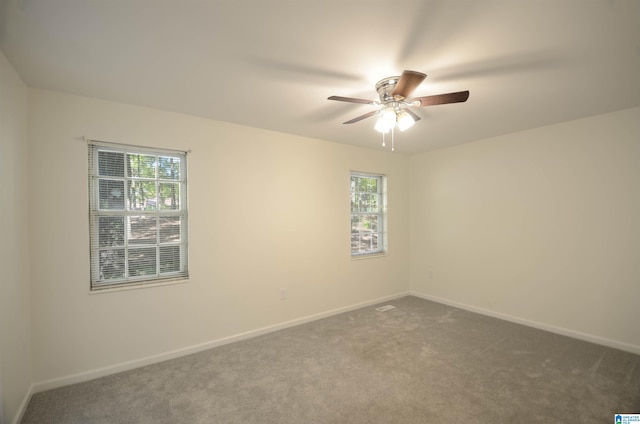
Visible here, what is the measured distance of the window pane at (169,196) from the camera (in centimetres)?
280

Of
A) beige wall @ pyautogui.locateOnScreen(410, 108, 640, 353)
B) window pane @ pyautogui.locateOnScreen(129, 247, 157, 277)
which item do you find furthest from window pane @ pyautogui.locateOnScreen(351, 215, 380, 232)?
window pane @ pyautogui.locateOnScreen(129, 247, 157, 277)

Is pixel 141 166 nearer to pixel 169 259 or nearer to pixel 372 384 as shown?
pixel 169 259

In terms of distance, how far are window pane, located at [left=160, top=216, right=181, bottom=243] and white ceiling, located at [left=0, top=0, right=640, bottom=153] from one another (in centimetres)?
108

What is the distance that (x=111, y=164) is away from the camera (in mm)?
2586

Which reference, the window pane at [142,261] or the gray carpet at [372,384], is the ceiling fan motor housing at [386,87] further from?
Result: the window pane at [142,261]

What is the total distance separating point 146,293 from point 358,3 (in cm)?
287

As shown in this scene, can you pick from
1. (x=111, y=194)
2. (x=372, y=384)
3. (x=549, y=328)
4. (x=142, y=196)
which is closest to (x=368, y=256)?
(x=372, y=384)

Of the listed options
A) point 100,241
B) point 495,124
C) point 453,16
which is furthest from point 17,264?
point 495,124

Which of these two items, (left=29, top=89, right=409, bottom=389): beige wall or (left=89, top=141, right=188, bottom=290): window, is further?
(left=89, top=141, right=188, bottom=290): window

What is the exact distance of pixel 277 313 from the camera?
11.3ft

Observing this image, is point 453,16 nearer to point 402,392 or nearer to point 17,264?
point 402,392

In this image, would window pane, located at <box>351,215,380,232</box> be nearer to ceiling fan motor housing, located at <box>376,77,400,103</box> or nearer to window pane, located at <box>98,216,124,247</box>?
ceiling fan motor housing, located at <box>376,77,400,103</box>

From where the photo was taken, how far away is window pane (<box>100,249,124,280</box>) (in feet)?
8.36

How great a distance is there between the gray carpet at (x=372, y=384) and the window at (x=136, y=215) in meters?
0.89
